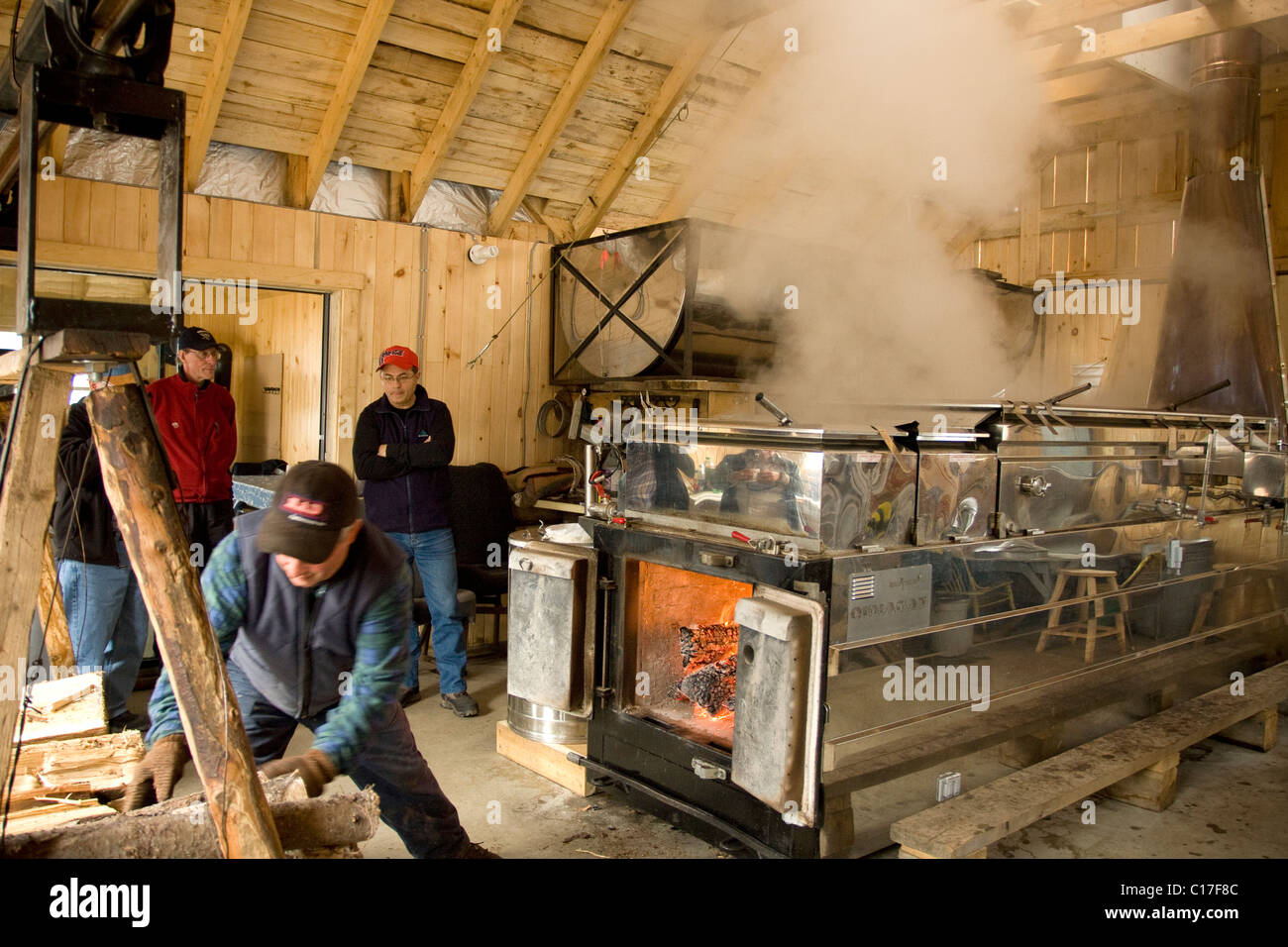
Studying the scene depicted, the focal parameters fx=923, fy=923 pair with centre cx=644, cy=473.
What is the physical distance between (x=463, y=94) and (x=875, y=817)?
4.46 metres

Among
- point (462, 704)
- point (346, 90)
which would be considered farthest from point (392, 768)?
point (346, 90)

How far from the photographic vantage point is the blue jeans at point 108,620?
4.13 metres

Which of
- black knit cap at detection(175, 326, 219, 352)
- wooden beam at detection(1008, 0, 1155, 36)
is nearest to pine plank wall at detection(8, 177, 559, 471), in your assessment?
black knit cap at detection(175, 326, 219, 352)

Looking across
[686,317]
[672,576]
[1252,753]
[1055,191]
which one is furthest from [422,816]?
[1055,191]

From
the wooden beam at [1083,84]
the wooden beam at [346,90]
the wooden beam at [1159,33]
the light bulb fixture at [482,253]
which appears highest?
the wooden beam at [1083,84]

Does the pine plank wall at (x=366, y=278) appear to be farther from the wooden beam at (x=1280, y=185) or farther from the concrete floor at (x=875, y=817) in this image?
the wooden beam at (x=1280, y=185)

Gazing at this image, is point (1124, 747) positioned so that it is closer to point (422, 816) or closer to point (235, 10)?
point (422, 816)

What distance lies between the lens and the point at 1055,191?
24.1ft

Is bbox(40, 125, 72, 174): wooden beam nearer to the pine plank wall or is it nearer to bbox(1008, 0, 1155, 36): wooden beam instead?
the pine plank wall

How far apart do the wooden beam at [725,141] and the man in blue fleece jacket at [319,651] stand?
4882 millimetres

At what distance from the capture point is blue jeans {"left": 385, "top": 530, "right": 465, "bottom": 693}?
480 centimetres

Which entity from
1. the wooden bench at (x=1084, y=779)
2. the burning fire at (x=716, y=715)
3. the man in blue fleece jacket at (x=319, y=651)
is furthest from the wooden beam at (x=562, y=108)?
the wooden bench at (x=1084, y=779)

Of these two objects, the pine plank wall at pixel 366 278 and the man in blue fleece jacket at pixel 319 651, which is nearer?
the man in blue fleece jacket at pixel 319 651

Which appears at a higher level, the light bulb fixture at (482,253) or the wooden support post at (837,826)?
the light bulb fixture at (482,253)
